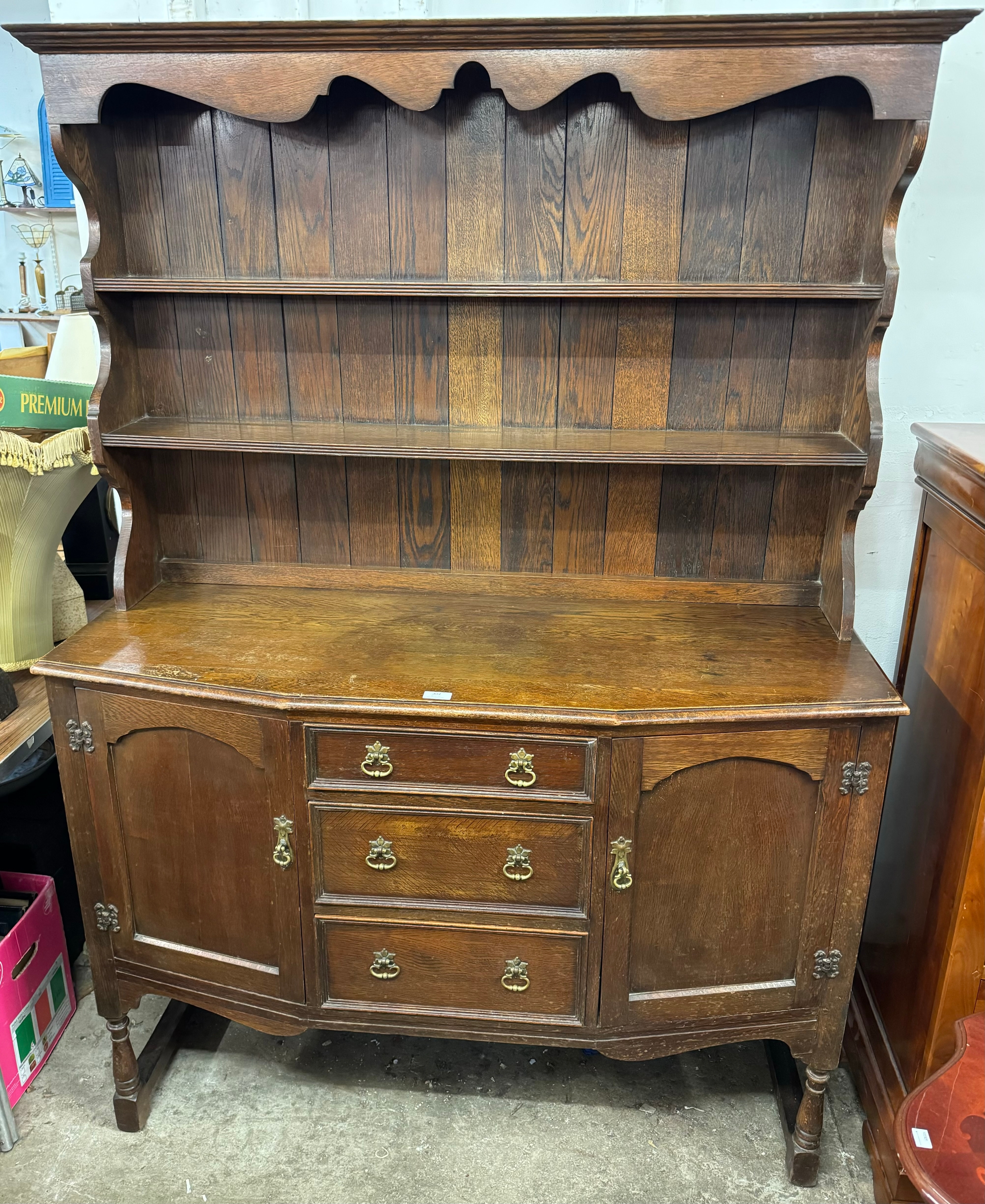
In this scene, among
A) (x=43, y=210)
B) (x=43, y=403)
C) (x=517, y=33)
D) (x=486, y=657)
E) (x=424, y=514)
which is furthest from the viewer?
(x=43, y=210)

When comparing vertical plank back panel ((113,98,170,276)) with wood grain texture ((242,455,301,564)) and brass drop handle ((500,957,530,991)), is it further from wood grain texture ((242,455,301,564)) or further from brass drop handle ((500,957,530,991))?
brass drop handle ((500,957,530,991))

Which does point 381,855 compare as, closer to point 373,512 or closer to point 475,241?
point 373,512

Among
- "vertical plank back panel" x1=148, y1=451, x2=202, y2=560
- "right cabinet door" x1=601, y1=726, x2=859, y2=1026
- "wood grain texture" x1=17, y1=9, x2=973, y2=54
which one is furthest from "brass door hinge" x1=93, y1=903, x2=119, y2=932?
"wood grain texture" x1=17, y1=9, x2=973, y2=54

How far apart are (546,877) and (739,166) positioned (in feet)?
4.68

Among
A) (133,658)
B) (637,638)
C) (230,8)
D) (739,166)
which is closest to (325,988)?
(133,658)

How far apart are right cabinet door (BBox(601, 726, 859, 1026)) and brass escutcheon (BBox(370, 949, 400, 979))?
0.41 metres

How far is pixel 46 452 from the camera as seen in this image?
1.95 meters

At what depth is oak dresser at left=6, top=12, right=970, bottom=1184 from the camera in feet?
5.41

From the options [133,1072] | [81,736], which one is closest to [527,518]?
[81,736]

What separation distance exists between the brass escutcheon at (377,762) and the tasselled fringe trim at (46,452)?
845 mm

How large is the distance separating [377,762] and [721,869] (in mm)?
671

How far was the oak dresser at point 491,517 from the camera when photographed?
1.65 meters

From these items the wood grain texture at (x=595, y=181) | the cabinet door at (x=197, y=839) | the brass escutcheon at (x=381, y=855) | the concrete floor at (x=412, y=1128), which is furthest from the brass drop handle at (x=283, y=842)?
the wood grain texture at (x=595, y=181)

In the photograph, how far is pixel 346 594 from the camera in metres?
2.14
